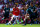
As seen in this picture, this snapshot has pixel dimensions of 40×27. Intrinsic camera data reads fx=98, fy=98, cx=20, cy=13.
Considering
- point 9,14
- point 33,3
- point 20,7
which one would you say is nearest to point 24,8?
point 20,7

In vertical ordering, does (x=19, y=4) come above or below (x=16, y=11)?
above

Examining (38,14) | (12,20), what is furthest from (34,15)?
(12,20)

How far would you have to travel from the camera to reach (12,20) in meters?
5.50

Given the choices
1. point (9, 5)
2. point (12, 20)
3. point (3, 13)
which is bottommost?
point (12, 20)

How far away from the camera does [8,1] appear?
5680 millimetres

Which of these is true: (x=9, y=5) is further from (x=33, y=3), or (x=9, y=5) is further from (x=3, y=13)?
(x=33, y=3)

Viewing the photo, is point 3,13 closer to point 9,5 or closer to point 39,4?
point 9,5

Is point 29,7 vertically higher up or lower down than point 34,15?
higher up

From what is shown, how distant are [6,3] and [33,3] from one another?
1.56 meters

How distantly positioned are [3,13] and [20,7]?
1.05m

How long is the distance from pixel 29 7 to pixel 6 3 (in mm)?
1362

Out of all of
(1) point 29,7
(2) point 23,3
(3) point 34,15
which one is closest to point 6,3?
(2) point 23,3

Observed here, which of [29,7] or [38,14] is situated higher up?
[29,7]

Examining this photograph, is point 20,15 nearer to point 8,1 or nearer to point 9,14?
point 9,14
